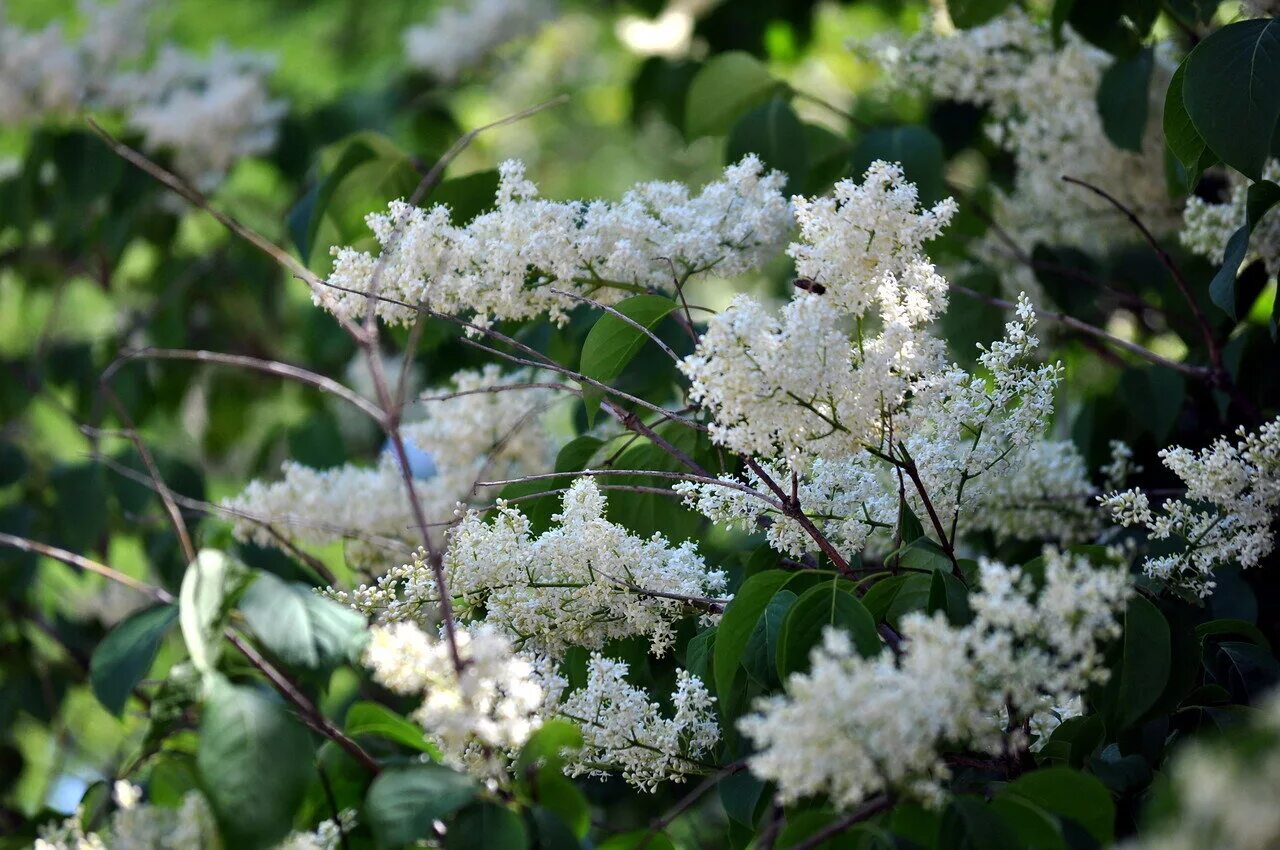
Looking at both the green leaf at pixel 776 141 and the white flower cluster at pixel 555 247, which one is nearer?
the white flower cluster at pixel 555 247

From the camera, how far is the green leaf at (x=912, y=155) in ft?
3.98

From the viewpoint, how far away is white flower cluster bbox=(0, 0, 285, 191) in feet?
6.53

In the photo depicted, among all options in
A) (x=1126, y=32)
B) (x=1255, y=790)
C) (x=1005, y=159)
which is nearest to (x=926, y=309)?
(x=1255, y=790)

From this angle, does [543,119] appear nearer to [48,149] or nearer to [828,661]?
[48,149]

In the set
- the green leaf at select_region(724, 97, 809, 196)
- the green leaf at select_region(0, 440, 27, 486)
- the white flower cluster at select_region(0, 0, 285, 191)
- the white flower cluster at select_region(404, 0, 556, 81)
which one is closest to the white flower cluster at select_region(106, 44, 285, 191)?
the white flower cluster at select_region(0, 0, 285, 191)

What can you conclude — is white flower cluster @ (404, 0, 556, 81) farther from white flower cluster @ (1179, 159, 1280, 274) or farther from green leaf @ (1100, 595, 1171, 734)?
green leaf @ (1100, 595, 1171, 734)

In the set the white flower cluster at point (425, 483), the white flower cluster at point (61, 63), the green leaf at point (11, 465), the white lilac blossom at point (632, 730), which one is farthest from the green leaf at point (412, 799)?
the white flower cluster at point (61, 63)

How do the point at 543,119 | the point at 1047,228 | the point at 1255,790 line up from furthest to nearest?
the point at 543,119
the point at 1047,228
the point at 1255,790

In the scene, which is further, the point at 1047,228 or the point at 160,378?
the point at 160,378

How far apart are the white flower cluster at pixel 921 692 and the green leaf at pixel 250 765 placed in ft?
0.68

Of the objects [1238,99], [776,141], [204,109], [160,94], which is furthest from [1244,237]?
[160,94]

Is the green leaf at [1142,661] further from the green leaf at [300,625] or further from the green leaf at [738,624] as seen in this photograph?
the green leaf at [300,625]

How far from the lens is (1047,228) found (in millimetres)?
1438

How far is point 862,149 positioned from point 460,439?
1.72 feet
